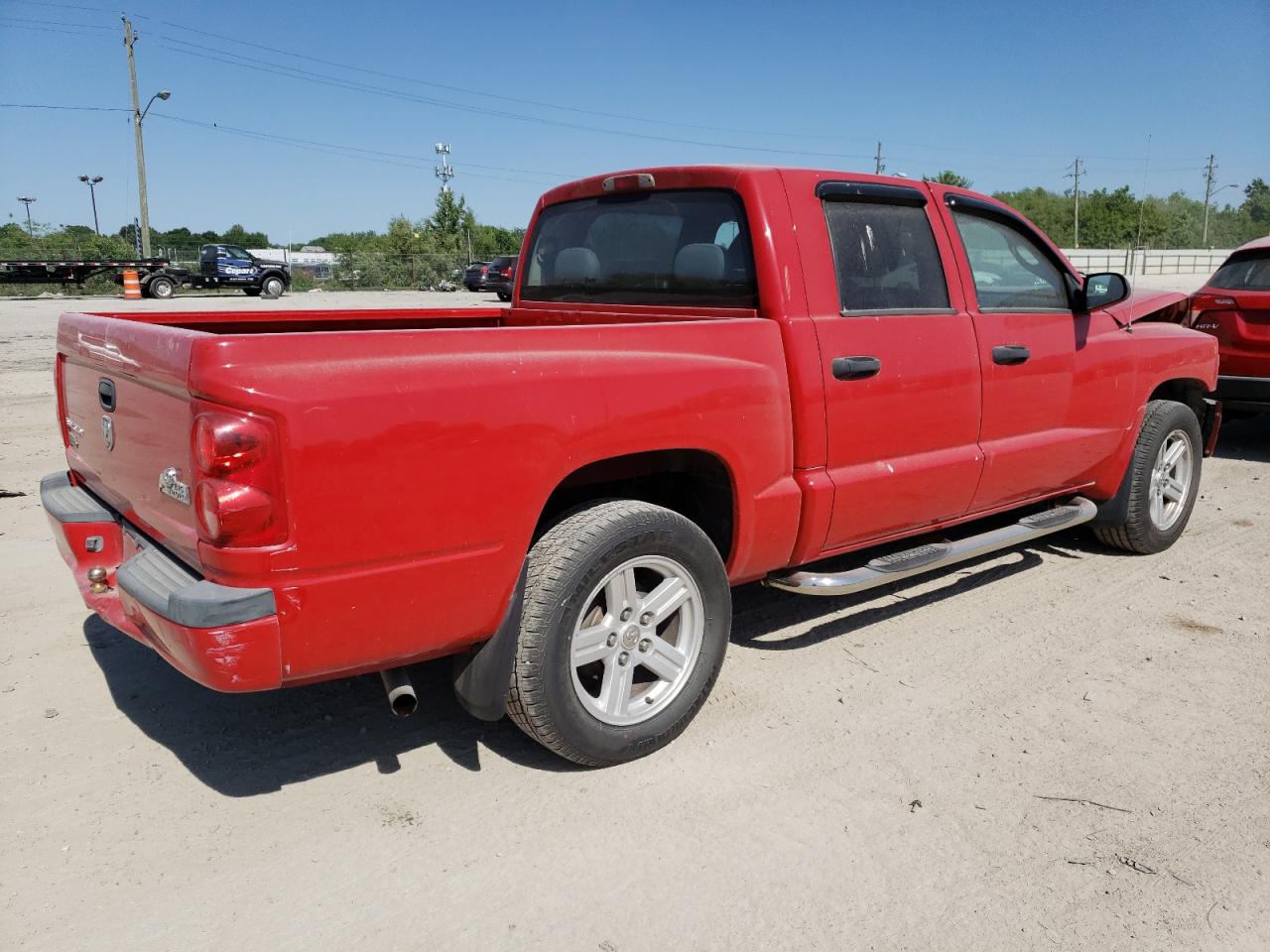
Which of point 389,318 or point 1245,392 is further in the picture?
point 1245,392

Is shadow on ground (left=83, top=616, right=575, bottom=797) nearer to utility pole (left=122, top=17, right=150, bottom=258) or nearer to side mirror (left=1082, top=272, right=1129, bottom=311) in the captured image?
side mirror (left=1082, top=272, right=1129, bottom=311)

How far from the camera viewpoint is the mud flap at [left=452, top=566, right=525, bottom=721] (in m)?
2.81

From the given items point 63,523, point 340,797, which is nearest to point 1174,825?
point 340,797

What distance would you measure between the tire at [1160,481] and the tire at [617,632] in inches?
118

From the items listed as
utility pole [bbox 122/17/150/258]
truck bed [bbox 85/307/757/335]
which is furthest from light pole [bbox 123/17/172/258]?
truck bed [bbox 85/307/757/335]

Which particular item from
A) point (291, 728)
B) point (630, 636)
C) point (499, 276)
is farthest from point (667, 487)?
point (499, 276)

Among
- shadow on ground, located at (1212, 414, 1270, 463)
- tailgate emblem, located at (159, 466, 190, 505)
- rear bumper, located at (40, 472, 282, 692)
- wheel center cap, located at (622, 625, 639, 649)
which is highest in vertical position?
tailgate emblem, located at (159, 466, 190, 505)

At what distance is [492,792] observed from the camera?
3023 mm

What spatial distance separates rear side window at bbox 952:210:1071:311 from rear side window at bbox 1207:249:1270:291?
4.39 meters

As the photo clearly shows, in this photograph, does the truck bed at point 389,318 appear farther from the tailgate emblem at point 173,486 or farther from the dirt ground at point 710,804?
the dirt ground at point 710,804

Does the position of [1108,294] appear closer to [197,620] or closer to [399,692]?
[399,692]

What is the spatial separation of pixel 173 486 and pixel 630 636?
1436 mm

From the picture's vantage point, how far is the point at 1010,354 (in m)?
4.23

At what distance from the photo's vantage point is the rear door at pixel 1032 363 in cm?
423
